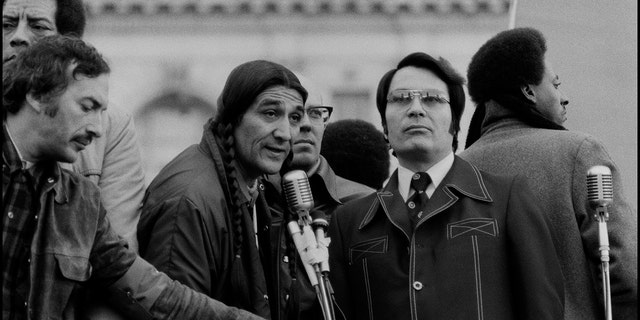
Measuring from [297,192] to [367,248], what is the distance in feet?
1.40

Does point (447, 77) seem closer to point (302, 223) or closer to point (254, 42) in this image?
point (302, 223)

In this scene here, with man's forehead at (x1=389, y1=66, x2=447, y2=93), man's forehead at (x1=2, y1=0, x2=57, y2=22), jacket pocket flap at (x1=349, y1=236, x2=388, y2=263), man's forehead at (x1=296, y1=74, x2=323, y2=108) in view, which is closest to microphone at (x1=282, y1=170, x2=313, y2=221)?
jacket pocket flap at (x1=349, y1=236, x2=388, y2=263)

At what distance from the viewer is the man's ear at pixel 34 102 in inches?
188

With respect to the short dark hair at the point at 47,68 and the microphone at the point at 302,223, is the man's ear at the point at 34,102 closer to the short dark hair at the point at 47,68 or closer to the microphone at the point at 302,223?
the short dark hair at the point at 47,68

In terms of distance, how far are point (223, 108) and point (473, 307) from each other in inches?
45.2

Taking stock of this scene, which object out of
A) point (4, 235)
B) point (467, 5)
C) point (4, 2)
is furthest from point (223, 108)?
point (467, 5)

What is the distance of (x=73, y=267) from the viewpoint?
15.6ft

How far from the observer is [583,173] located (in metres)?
5.75

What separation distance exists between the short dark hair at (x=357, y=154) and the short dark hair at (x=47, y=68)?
2.60 m

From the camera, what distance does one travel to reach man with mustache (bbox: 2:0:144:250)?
542cm

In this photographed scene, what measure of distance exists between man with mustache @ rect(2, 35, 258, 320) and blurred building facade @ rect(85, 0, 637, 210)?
1348 inches

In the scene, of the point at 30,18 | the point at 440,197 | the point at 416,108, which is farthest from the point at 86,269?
the point at 416,108

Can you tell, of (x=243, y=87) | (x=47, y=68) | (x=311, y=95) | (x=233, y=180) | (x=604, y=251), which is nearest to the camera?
(x=47, y=68)

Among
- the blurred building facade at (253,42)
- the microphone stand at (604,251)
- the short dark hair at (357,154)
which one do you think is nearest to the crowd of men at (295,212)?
the microphone stand at (604,251)
